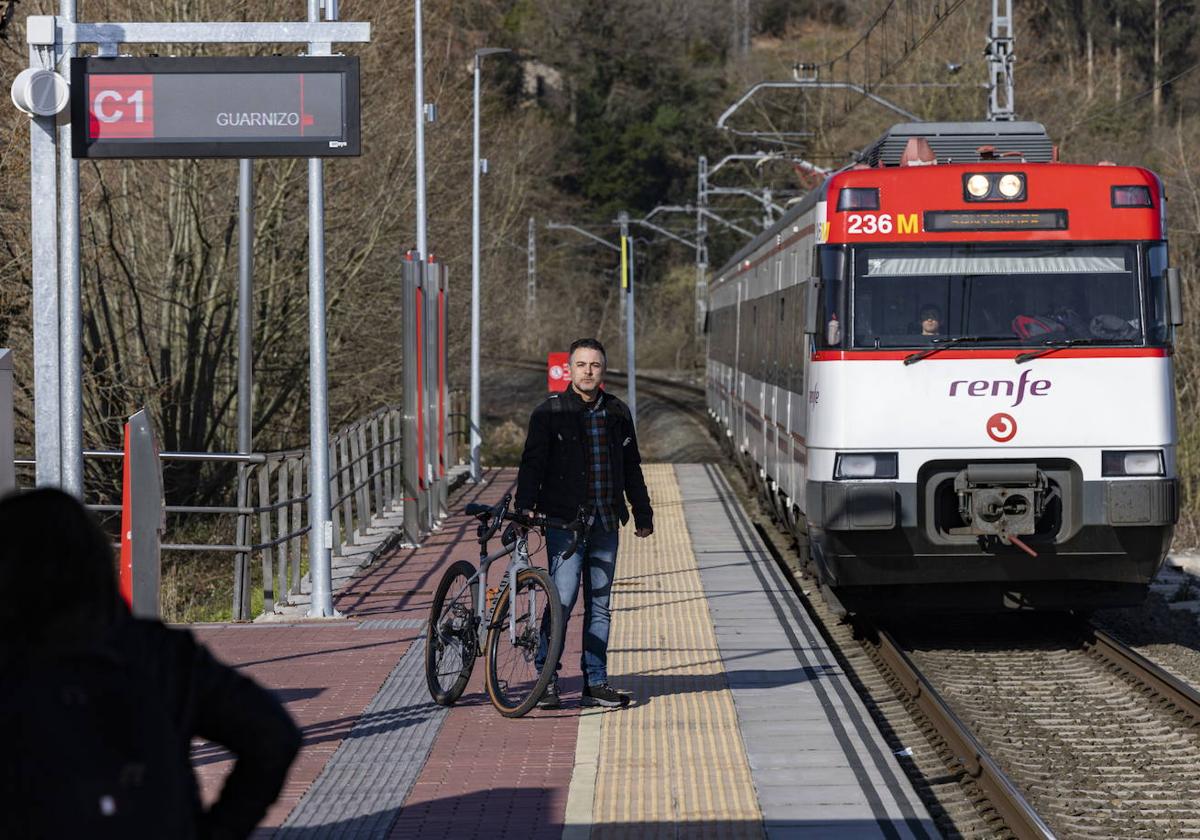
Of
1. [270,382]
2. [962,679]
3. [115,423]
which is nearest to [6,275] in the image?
[115,423]

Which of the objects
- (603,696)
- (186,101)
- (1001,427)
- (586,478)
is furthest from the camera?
(1001,427)

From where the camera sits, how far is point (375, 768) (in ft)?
24.1

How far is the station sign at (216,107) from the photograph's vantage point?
877cm

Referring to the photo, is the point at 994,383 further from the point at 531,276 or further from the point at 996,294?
the point at 531,276

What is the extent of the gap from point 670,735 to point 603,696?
1.91 ft

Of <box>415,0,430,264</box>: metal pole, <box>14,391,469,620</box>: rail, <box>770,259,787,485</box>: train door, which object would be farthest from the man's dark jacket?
<box>415,0,430,264</box>: metal pole

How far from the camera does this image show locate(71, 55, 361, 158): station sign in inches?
345

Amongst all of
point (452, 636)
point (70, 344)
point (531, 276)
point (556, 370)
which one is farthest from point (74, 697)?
point (531, 276)

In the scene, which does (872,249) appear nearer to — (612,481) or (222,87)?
A: (612,481)

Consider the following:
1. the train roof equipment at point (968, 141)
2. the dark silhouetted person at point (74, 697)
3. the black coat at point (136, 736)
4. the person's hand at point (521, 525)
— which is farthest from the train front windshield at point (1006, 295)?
the dark silhouetted person at point (74, 697)

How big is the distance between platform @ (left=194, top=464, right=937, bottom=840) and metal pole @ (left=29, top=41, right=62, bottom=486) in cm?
154

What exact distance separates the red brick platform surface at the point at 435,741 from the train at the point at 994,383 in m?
2.23

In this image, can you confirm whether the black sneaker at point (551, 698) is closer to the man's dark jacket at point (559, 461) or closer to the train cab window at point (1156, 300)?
the man's dark jacket at point (559, 461)

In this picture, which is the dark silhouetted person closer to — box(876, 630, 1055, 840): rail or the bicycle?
box(876, 630, 1055, 840): rail
